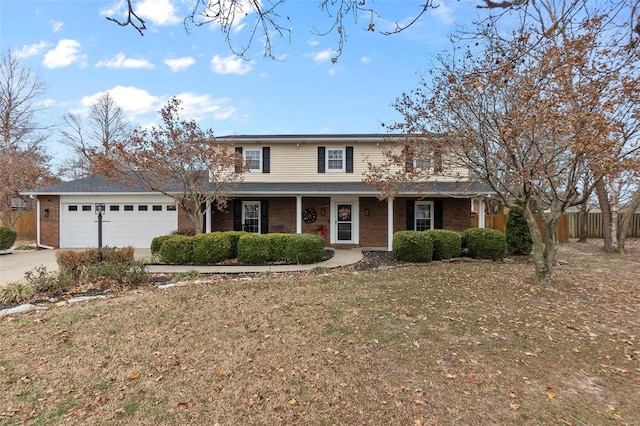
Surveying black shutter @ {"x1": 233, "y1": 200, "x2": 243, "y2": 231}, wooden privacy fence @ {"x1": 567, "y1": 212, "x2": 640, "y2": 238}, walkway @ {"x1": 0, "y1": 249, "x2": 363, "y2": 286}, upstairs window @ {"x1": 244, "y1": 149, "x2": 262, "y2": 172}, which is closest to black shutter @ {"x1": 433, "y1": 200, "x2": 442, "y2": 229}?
walkway @ {"x1": 0, "y1": 249, "x2": 363, "y2": 286}

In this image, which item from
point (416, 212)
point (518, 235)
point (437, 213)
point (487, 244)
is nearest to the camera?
point (487, 244)

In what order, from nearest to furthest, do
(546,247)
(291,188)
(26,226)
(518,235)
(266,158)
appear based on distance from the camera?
1. (546,247)
2. (518,235)
3. (291,188)
4. (266,158)
5. (26,226)

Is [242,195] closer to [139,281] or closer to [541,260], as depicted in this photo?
[139,281]

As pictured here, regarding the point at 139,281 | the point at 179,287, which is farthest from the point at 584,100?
the point at 139,281

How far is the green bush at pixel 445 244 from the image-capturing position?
10.4 metres

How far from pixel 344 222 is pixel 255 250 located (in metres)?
4.93

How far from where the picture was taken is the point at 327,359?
3641mm

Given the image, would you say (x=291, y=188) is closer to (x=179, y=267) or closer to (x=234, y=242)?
(x=234, y=242)

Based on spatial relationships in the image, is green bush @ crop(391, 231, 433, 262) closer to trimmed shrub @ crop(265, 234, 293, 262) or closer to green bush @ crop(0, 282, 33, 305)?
trimmed shrub @ crop(265, 234, 293, 262)

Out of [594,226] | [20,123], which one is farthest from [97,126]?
[594,226]

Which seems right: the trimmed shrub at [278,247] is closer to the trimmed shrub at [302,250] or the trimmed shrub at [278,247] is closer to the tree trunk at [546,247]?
the trimmed shrub at [302,250]

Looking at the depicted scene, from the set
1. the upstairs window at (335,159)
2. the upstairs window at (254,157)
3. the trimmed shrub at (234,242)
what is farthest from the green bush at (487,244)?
the upstairs window at (254,157)

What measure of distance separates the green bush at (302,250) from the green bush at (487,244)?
5.09 m

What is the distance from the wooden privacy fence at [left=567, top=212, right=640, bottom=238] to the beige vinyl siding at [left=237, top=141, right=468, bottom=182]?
1381 cm
